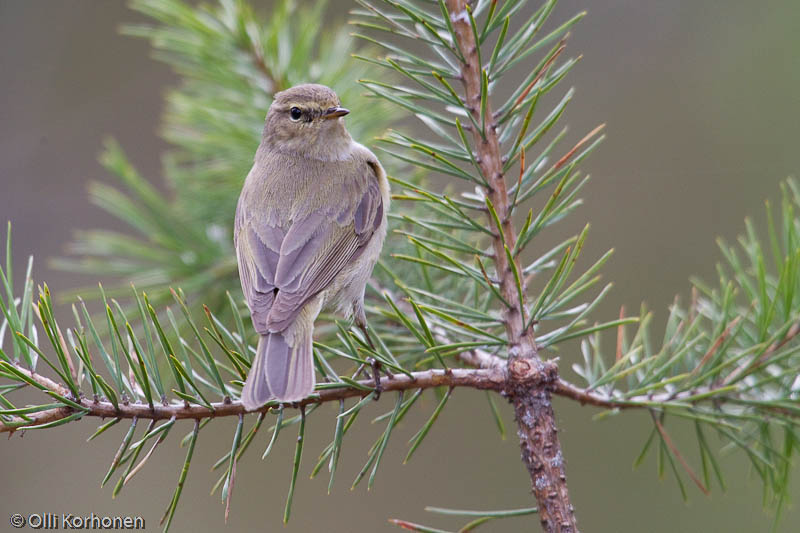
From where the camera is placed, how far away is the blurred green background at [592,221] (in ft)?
15.1

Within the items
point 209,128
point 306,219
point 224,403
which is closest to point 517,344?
point 224,403

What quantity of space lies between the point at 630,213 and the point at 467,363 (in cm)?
318

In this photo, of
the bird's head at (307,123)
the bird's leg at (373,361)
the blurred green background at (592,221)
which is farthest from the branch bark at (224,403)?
the blurred green background at (592,221)

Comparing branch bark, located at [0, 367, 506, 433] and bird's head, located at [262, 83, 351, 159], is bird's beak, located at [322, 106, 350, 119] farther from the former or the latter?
branch bark, located at [0, 367, 506, 433]

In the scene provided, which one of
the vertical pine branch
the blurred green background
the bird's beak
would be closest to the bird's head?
the bird's beak

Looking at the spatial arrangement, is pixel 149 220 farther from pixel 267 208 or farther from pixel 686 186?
pixel 686 186

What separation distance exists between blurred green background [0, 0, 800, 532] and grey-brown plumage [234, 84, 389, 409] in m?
2.18

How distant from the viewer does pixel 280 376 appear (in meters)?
1.70

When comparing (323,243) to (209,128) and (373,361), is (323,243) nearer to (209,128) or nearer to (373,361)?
(209,128)

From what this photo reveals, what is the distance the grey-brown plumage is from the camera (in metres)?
2.38

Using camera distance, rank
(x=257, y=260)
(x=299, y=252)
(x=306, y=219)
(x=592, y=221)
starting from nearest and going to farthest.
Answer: (x=257, y=260) → (x=299, y=252) → (x=306, y=219) → (x=592, y=221)

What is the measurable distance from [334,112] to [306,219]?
41cm

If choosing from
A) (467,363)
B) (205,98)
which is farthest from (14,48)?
(467,363)

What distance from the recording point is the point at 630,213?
4.92 meters
